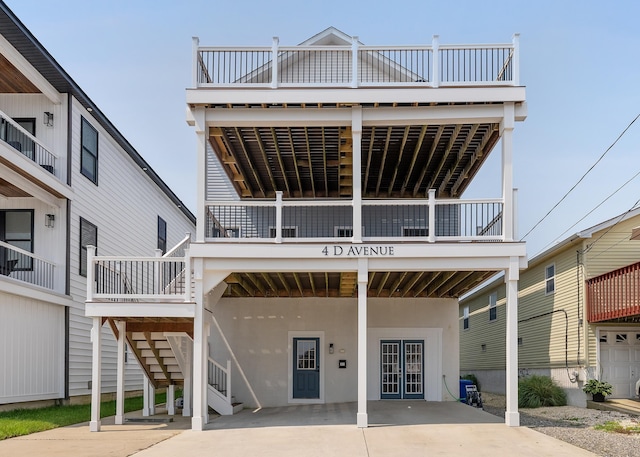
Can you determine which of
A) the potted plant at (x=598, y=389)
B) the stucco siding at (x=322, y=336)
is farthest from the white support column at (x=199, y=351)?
the potted plant at (x=598, y=389)

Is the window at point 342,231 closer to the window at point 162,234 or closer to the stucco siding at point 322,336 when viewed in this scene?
the stucco siding at point 322,336

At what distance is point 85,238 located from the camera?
67.6 ft

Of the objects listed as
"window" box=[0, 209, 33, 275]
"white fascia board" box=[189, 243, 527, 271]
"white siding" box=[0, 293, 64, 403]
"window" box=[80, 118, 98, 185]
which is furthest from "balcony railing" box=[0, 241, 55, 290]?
"white fascia board" box=[189, 243, 527, 271]

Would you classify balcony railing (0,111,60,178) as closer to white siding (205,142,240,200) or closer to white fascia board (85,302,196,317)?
white siding (205,142,240,200)

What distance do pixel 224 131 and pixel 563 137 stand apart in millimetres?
21007

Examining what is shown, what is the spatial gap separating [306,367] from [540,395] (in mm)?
6974

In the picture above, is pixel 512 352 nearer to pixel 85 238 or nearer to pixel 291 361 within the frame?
pixel 291 361

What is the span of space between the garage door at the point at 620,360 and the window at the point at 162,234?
17406 mm

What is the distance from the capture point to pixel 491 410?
20703 mm

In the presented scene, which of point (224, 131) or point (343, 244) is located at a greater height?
point (224, 131)

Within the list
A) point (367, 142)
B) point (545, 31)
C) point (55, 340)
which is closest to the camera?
point (367, 142)

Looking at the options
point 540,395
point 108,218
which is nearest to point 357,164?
point 540,395

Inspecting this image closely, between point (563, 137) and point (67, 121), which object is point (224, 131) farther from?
point (563, 137)

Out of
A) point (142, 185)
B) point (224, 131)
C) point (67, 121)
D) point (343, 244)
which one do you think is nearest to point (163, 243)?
point (142, 185)
